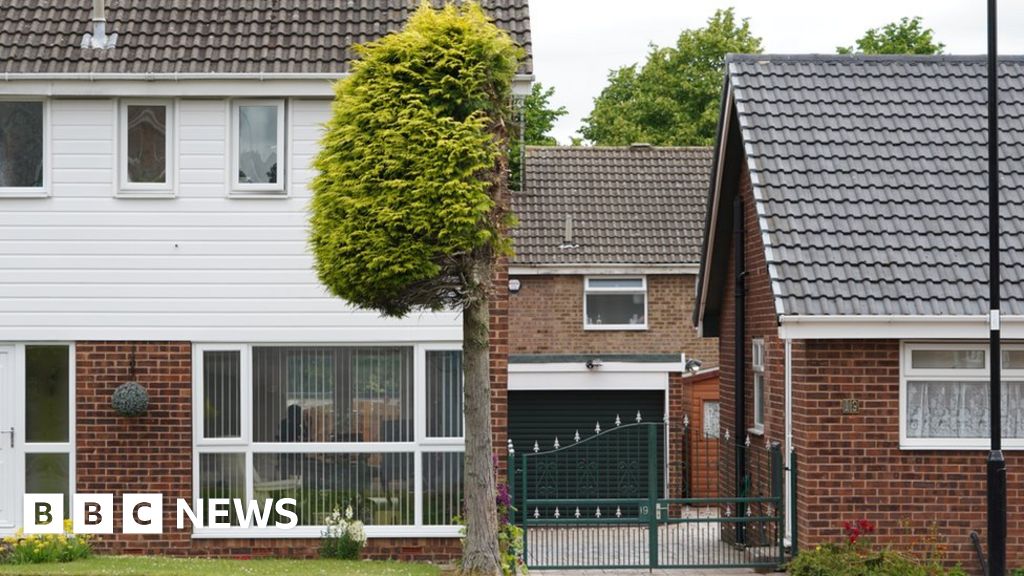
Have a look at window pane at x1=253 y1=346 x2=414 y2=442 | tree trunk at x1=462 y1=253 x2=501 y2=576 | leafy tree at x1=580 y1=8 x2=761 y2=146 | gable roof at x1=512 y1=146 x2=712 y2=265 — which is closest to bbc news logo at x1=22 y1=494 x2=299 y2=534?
window pane at x1=253 y1=346 x2=414 y2=442

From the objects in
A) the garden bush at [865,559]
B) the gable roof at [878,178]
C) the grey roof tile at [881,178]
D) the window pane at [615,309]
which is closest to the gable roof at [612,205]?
the window pane at [615,309]

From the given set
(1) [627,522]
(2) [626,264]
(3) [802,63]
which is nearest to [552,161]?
(2) [626,264]

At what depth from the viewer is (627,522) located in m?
18.3

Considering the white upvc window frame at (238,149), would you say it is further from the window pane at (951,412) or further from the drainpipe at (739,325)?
the window pane at (951,412)

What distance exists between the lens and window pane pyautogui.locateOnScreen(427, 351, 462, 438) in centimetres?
1800

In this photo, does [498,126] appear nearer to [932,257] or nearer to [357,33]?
[357,33]

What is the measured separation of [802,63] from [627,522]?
6.20 metres

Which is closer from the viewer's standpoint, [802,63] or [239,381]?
[239,381]

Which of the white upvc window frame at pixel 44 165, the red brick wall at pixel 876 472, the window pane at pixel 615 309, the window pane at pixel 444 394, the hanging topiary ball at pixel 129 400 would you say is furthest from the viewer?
the window pane at pixel 615 309

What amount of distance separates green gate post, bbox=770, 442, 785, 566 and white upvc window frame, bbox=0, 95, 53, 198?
340 inches

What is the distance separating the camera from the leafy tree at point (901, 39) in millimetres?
48156

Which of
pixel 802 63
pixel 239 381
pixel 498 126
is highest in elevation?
pixel 802 63

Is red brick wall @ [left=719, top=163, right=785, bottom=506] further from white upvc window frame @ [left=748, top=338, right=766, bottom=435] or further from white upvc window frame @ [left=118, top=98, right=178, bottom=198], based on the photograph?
white upvc window frame @ [left=118, top=98, right=178, bottom=198]

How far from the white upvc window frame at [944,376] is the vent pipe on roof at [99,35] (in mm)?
9440
